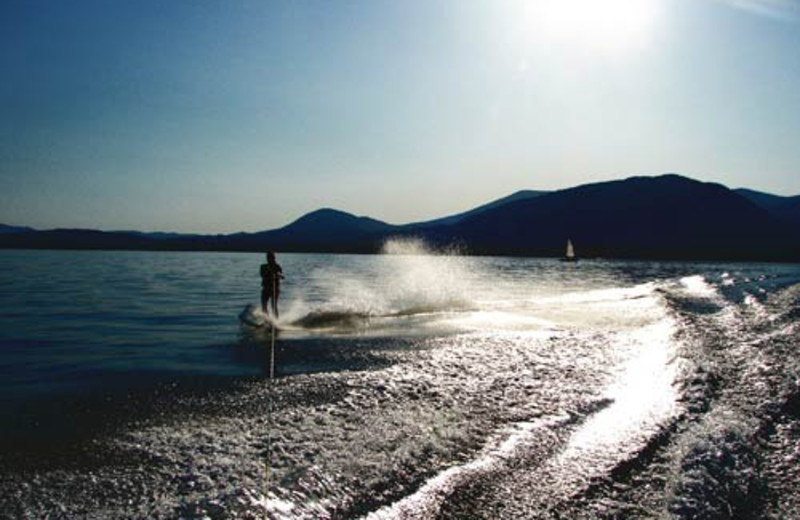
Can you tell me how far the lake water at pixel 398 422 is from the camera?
5.23 metres

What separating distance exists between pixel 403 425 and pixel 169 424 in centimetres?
364

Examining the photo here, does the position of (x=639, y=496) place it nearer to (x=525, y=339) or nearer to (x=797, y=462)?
(x=797, y=462)

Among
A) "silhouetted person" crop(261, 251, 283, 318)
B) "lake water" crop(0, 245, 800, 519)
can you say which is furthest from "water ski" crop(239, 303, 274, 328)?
"lake water" crop(0, 245, 800, 519)

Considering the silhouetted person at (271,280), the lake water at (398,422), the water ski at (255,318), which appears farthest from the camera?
the silhouetted person at (271,280)

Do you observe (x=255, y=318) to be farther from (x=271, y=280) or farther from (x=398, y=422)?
(x=398, y=422)

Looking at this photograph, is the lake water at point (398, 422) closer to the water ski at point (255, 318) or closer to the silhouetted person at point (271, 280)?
the water ski at point (255, 318)

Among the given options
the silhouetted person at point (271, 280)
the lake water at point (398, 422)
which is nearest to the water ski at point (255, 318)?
the silhouetted person at point (271, 280)

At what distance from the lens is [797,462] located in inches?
237

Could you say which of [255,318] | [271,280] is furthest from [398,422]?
[255,318]

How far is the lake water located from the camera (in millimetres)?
5234

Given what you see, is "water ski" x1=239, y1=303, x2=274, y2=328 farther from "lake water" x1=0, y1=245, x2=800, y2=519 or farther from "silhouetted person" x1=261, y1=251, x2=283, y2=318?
"lake water" x1=0, y1=245, x2=800, y2=519

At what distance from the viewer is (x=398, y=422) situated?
764 cm

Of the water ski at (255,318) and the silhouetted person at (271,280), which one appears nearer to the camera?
the water ski at (255,318)

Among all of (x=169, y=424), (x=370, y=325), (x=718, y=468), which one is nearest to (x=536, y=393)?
(x=718, y=468)
